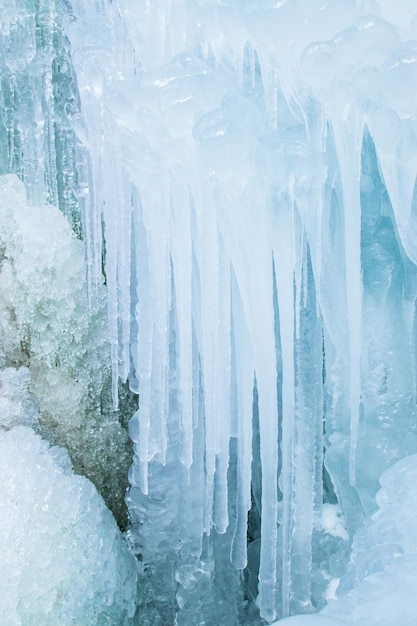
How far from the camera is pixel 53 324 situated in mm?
2477

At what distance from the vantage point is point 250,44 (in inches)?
76.3

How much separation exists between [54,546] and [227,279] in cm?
91

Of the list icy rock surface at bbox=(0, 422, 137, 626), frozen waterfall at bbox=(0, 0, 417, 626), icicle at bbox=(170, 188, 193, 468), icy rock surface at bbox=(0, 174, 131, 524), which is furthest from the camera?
icy rock surface at bbox=(0, 174, 131, 524)

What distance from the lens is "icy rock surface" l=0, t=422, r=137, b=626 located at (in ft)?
7.03

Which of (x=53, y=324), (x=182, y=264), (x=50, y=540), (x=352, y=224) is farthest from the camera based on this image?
(x=53, y=324)

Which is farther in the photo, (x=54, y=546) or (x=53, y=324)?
(x=53, y=324)

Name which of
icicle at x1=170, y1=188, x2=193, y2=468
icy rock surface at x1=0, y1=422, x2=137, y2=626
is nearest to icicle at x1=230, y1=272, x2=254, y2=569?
icicle at x1=170, y1=188, x2=193, y2=468

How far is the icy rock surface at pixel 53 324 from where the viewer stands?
246cm

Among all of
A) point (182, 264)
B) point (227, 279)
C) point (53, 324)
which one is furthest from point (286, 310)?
point (53, 324)

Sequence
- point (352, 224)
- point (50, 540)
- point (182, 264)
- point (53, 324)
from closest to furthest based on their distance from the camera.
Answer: point (352, 224) → point (182, 264) → point (50, 540) → point (53, 324)

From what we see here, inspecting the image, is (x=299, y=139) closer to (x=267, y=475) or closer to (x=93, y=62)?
(x=93, y=62)

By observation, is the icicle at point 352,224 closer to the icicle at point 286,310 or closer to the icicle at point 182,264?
the icicle at point 286,310

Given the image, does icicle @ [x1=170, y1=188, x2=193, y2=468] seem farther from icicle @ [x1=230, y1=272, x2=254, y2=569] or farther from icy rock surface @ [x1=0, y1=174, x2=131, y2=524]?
icy rock surface @ [x1=0, y1=174, x2=131, y2=524]

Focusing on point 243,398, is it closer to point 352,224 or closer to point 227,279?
point 227,279
